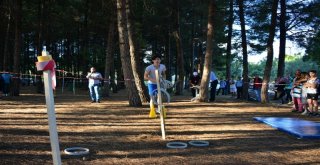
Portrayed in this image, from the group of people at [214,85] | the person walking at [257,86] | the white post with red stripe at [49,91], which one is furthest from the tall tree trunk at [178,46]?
the white post with red stripe at [49,91]

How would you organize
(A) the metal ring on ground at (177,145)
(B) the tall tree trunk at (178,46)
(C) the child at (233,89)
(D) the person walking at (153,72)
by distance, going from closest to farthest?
(A) the metal ring on ground at (177,145), (D) the person walking at (153,72), (B) the tall tree trunk at (178,46), (C) the child at (233,89)

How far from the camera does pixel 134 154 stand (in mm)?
6543

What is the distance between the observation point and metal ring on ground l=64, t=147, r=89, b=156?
20.4ft

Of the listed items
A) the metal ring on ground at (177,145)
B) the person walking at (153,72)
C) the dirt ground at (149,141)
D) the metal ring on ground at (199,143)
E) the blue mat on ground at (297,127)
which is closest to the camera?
the dirt ground at (149,141)

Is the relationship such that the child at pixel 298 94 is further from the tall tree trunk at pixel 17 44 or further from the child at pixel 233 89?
the child at pixel 233 89

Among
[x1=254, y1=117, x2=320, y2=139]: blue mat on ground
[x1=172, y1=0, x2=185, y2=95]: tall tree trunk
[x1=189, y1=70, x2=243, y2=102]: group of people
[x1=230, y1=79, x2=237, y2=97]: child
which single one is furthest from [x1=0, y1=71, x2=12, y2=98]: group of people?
[x1=230, y1=79, x2=237, y2=97]: child

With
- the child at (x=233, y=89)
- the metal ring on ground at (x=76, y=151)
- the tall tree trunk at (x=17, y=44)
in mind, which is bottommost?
the metal ring on ground at (x=76, y=151)

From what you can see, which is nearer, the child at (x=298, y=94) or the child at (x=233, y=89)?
the child at (x=298, y=94)

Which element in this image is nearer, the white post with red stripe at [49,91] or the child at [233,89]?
the white post with red stripe at [49,91]

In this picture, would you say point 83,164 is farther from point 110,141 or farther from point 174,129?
point 174,129

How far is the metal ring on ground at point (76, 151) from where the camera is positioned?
6223mm

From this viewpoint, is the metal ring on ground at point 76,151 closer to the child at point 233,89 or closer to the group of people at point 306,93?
the group of people at point 306,93

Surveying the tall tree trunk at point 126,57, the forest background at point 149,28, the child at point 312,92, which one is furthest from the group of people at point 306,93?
the tall tree trunk at point 126,57

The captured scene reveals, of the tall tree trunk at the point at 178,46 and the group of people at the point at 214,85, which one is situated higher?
the tall tree trunk at the point at 178,46
